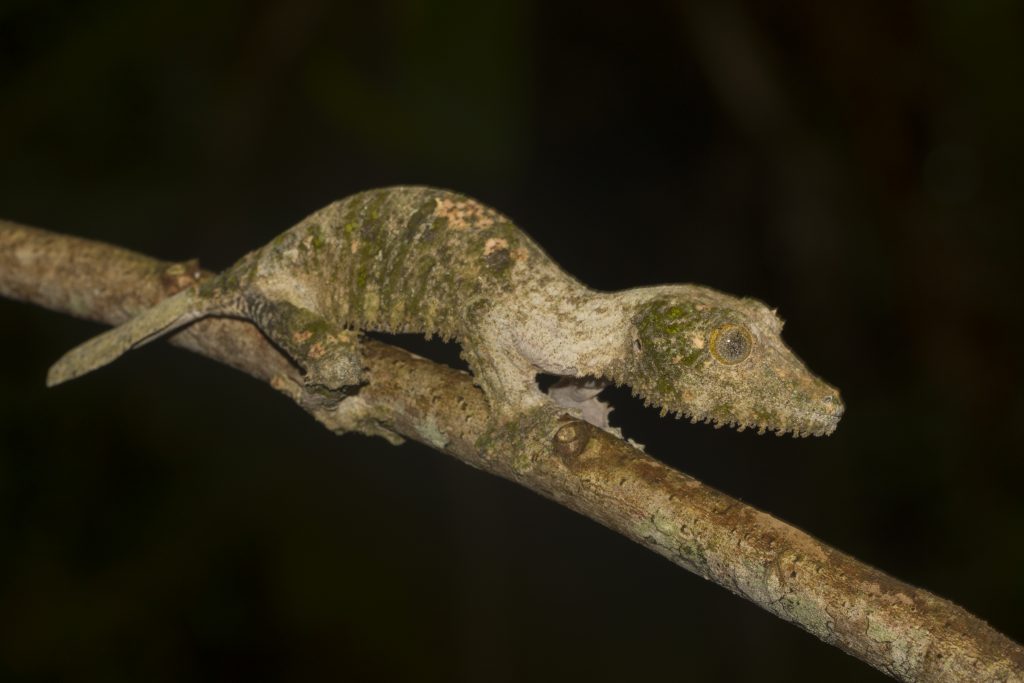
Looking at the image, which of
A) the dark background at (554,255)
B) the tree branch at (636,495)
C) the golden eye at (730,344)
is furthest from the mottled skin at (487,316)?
Result: the dark background at (554,255)

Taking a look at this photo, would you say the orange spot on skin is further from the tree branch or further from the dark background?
the dark background

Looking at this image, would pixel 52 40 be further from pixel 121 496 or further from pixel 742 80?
pixel 742 80

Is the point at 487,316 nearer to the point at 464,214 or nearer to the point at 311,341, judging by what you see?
the point at 464,214

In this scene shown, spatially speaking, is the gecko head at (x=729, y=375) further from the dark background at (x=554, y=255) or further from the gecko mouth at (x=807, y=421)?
the dark background at (x=554, y=255)

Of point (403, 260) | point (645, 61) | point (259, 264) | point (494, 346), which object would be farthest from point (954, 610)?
point (645, 61)

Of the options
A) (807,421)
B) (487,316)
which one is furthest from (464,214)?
(807,421)

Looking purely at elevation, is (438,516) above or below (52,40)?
below
